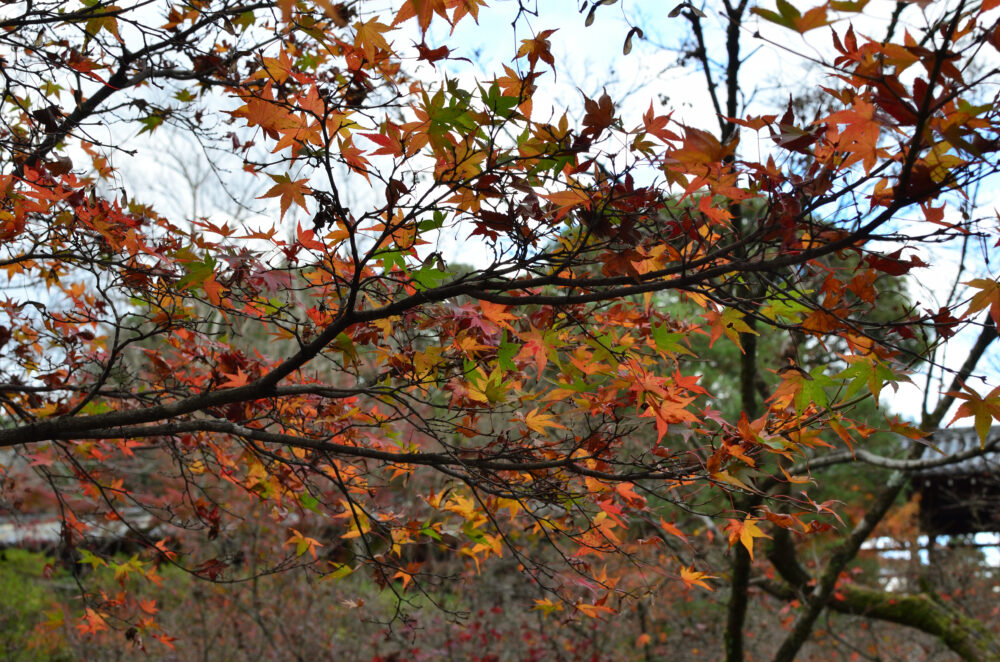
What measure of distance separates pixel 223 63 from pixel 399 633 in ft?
18.0

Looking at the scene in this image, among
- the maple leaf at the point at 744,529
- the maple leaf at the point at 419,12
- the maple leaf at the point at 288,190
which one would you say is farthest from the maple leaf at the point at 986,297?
the maple leaf at the point at 288,190

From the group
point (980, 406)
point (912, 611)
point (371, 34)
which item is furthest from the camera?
point (912, 611)

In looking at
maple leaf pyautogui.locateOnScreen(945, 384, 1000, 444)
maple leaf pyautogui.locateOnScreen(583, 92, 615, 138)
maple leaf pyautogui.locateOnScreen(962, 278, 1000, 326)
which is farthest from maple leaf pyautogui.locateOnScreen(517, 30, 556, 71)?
maple leaf pyautogui.locateOnScreen(945, 384, 1000, 444)

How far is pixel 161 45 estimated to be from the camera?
2660mm

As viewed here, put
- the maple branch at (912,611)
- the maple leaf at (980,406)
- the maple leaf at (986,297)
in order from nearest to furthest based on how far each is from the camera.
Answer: the maple leaf at (986,297)
the maple leaf at (980,406)
the maple branch at (912,611)

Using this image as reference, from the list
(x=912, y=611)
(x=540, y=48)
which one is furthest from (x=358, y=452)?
(x=912, y=611)

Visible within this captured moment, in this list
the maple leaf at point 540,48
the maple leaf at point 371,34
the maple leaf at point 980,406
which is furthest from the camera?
the maple leaf at point 371,34

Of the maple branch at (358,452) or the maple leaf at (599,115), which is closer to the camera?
the maple leaf at (599,115)

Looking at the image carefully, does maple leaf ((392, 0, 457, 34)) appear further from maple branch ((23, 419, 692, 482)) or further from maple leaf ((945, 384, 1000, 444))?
maple leaf ((945, 384, 1000, 444))

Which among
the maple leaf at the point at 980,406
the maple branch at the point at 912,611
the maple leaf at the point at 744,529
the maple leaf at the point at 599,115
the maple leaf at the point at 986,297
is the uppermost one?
the maple leaf at the point at 599,115

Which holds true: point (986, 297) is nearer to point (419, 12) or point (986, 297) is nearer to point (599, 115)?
point (599, 115)

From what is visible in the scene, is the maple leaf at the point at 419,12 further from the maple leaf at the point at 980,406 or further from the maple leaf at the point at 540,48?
the maple leaf at the point at 980,406

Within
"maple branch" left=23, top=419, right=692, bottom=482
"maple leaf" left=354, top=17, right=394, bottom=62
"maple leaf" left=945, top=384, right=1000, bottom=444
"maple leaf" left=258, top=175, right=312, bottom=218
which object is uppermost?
"maple leaf" left=354, top=17, right=394, bottom=62

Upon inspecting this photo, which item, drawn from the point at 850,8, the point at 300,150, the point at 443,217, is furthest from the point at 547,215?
the point at 850,8
